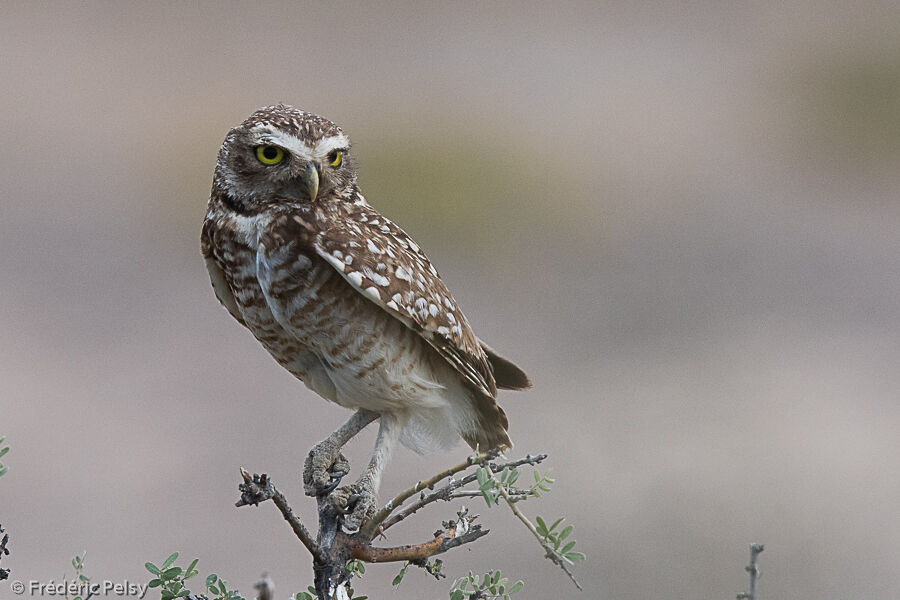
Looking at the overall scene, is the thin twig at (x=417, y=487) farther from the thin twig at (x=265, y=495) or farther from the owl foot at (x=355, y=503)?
the owl foot at (x=355, y=503)

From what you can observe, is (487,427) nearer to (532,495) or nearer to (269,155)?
(532,495)

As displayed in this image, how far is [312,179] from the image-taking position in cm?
336

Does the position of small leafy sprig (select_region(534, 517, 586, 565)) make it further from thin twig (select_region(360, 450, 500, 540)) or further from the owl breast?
the owl breast

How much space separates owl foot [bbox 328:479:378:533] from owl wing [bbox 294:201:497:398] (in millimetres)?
476

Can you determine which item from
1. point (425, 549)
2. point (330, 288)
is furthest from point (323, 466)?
point (425, 549)

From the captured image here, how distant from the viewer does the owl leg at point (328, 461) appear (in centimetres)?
352

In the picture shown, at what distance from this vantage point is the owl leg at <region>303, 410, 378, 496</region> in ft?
11.6

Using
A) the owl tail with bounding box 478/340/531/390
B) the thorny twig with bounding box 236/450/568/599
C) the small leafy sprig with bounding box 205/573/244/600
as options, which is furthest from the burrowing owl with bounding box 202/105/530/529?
the small leafy sprig with bounding box 205/573/244/600

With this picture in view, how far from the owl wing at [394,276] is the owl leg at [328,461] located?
0.45 metres

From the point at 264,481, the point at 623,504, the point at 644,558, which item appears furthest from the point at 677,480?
the point at 264,481

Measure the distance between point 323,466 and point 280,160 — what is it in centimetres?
97

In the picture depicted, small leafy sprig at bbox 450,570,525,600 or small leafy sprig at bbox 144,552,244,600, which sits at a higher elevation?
small leafy sprig at bbox 450,570,525,600

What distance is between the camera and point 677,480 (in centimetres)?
1034

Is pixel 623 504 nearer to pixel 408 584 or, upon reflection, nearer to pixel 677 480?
pixel 677 480
